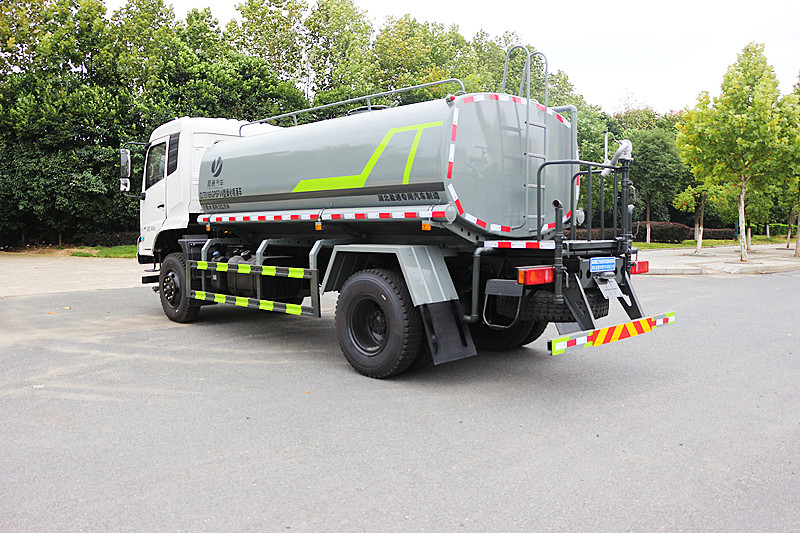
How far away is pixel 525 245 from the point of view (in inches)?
221

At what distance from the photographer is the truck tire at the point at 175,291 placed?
9266 millimetres

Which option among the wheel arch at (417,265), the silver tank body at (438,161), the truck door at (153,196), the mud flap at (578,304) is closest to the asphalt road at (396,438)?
the mud flap at (578,304)

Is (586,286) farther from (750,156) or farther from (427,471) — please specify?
(750,156)

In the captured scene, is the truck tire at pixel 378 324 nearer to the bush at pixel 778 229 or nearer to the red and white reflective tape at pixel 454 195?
the red and white reflective tape at pixel 454 195

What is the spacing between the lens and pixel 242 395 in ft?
18.1

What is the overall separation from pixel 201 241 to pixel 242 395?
14.5 feet

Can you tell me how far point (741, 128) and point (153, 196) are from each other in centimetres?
1847

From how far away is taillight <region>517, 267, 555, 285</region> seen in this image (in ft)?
17.5

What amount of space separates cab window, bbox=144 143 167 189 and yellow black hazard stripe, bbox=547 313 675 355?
23.2 feet

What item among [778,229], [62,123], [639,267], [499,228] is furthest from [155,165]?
[778,229]

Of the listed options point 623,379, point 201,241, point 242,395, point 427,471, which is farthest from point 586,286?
point 201,241

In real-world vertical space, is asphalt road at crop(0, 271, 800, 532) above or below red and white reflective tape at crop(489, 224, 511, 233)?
below

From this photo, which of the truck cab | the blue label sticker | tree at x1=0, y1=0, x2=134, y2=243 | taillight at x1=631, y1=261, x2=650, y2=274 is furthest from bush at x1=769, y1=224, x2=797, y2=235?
the blue label sticker

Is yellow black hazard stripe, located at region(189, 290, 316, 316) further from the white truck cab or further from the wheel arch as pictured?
the white truck cab
